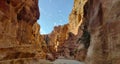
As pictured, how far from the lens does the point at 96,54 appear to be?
1186 cm

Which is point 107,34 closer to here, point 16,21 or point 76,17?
point 16,21

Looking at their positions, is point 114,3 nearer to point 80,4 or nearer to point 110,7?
point 110,7

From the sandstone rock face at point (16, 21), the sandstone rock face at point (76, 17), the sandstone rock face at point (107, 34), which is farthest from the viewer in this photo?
the sandstone rock face at point (76, 17)

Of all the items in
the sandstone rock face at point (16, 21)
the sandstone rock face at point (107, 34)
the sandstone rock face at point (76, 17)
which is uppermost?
the sandstone rock face at point (76, 17)

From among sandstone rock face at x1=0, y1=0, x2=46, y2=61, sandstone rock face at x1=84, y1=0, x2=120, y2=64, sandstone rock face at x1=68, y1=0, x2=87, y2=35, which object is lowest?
sandstone rock face at x1=84, y1=0, x2=120, y2=64

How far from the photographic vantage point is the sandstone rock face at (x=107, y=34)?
398 inches

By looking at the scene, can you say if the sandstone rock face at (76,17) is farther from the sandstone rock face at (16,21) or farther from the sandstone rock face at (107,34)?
the sandstone rock face at (107,34)

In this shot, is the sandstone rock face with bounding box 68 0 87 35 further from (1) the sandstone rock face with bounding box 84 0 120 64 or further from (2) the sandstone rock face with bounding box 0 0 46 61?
(1) the sandstone rock face with bounding box 84 0 120 64

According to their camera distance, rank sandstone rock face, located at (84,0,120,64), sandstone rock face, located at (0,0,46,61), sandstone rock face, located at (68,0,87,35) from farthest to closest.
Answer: sandstone rock face, located at (68,0,87,35)
sandstone rock face, located at (0,0,46,61)
sandstone rock face, located at (84,0,120,64)

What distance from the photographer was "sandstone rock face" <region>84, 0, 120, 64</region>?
10097 millimetres

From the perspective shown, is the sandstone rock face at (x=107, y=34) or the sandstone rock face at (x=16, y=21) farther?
the sandstone rock face at (x=16, y=21)

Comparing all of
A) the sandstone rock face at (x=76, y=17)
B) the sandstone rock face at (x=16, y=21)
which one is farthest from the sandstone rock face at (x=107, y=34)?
the sandstone rock face at (x=76, y=17)

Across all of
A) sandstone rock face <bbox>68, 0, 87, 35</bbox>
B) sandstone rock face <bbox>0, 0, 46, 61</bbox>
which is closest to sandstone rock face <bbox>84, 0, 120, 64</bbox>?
sandstone rock face <bbox>0, 0, 46, 61</bbox>

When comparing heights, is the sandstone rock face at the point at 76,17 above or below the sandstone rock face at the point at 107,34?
above
